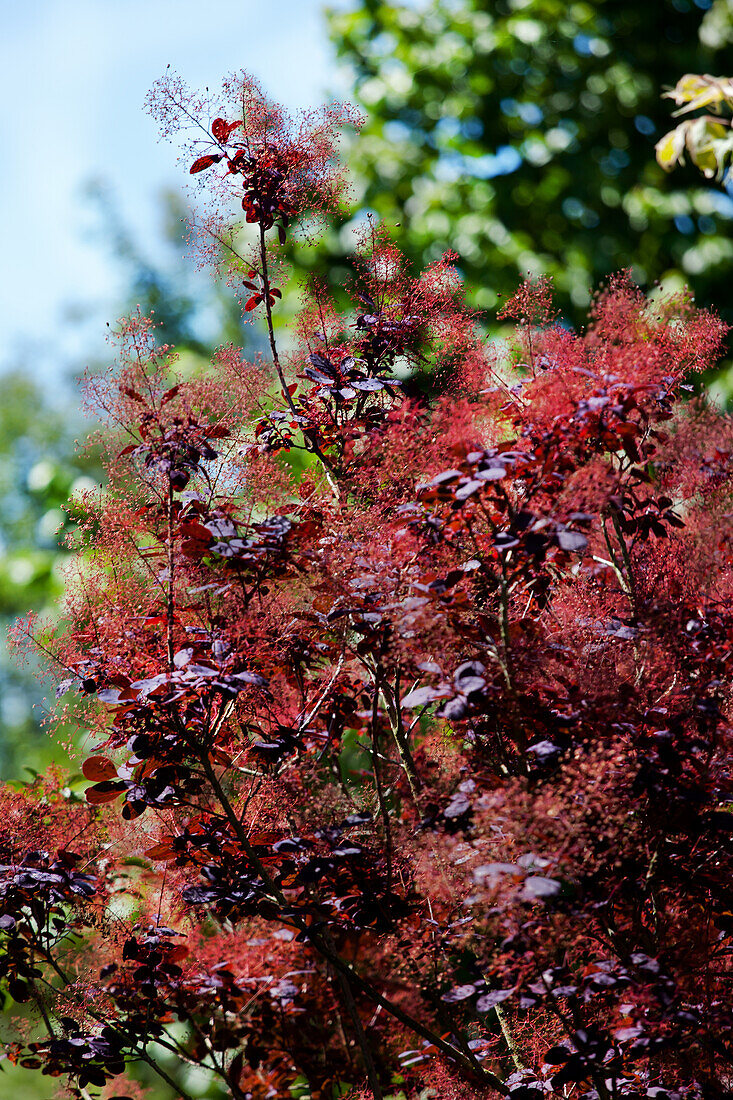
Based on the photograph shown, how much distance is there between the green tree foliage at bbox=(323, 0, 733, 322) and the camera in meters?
5.46

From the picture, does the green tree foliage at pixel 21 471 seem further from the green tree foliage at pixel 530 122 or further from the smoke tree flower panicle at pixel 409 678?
the smoke tree flower panicle at pixel 409 678

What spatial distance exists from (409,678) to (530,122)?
207 inches

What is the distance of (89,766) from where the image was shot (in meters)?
1.70

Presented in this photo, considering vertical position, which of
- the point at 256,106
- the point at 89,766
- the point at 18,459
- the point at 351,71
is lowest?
the point at 89,766

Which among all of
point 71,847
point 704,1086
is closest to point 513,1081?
point 704,1086

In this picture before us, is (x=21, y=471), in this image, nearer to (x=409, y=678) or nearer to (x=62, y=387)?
(x=62, y=387)

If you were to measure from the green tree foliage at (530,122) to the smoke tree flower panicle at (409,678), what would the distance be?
356 centimetres

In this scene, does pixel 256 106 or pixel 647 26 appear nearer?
pixel 256 106

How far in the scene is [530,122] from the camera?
19.6 feet

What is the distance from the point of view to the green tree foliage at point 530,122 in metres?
5.46

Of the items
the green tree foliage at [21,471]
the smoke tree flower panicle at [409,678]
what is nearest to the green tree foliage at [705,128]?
the smoke tree flower panicle at [409,678]

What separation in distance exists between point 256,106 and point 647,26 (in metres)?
5.07

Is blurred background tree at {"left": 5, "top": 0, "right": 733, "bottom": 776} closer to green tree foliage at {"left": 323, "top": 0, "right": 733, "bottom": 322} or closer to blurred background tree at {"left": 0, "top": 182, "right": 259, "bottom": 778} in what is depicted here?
green tree foliage at {"left": 323, "top": 0, "right": 733, "bottom": 322}

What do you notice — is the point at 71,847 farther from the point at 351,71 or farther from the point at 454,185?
the point at 351,71
